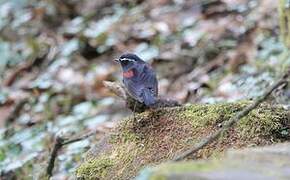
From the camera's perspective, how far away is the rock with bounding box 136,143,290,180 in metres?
1.93

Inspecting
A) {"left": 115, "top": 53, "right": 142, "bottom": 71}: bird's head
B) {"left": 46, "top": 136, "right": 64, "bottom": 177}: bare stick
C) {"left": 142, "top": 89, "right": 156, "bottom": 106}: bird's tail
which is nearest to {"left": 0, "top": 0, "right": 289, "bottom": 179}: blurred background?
{"left": 46, "top": 136, "right": 64, "bottom": 177}: bare stick

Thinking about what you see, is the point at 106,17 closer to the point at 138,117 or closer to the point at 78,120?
the point at 78,120

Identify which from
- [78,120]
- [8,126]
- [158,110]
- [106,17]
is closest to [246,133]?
[158,110]

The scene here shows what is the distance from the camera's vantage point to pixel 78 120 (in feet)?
24.4

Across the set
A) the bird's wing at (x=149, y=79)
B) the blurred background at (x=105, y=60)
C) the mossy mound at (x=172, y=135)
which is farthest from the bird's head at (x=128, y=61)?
the blurred background at (x=105, y=60)

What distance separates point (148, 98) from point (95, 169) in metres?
0.53

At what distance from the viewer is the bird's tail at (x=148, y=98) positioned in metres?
3.86

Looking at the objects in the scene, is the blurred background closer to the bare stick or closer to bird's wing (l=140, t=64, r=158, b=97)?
the bare stick

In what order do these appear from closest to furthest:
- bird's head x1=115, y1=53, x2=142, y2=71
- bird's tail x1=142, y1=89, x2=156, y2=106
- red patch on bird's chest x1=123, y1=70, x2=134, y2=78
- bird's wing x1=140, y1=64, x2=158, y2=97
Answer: bird's tail x1=142, y1=89, x2=156, y2=106
bird's wing x1=140, y1=64, x2=158, y2=97
red patch on bird's chest x1=123, y1=70, x2=134, y2=78
bird's head x1=115, y1=53, x2=142, y2=71

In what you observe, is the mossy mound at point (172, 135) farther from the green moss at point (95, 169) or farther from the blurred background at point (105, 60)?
the blurred background at point (105, 60)

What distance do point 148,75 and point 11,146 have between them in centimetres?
287

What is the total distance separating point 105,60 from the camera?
30.2 ft

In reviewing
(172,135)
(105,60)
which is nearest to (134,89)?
(172,135)

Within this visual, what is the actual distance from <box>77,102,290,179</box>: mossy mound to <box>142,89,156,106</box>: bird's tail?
0.06 m
